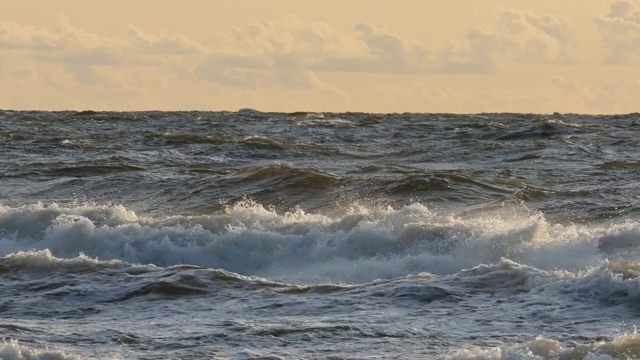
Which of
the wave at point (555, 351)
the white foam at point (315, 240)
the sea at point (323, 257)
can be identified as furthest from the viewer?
the white foam at point (315, 240)

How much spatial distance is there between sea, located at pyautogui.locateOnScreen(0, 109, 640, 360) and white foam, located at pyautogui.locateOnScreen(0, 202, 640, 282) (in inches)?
1.4

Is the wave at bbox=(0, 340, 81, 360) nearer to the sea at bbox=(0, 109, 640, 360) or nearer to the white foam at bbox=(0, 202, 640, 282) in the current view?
the sea at bbox=(0, 109, 640, 360)

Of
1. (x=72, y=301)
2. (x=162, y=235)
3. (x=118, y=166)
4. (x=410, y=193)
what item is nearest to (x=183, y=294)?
(x=72, y=301)

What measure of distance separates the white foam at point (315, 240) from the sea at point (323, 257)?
36 mm

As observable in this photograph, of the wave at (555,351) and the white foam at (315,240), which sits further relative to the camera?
the white foam at (315,240)

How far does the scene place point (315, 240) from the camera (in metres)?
16.3

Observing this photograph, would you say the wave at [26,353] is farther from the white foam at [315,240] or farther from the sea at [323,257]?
the white foam at [315,240]

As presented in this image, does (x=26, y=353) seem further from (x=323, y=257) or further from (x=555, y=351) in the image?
(x=323, y=257)

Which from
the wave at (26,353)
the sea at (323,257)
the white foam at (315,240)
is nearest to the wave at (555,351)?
the sea at (323,257)

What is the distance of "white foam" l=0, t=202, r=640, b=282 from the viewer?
48.7 feet

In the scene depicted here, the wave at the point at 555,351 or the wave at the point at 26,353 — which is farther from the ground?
the wave at the point at 555,351

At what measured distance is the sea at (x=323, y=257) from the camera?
10.5 m

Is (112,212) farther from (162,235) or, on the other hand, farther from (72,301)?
(72,301)

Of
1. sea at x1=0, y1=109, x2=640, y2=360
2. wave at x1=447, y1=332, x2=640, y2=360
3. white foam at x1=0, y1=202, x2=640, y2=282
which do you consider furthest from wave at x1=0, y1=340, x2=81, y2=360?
white foam at x1=0, y1=202, x2=640, y2=282
